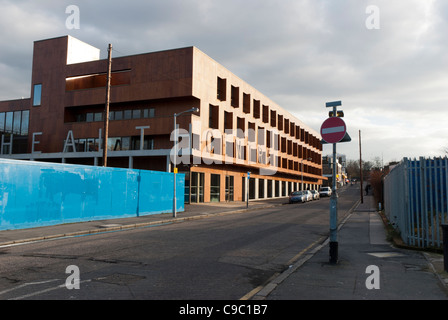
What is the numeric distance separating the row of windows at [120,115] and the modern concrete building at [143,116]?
0.34ft

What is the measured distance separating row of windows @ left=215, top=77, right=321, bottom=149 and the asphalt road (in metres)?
25.5

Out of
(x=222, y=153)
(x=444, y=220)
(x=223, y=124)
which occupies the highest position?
(x=223, y=124)

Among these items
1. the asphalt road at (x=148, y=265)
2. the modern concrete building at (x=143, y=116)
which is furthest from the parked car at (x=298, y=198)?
the asphalt road at (x=148, y=265)

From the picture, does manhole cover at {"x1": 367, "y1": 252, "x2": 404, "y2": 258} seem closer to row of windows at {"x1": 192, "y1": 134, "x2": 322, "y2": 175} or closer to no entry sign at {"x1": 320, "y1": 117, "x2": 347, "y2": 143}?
no entry sign at {"x1": 320, "y1": 117, "x2": 347, "y2": 143}

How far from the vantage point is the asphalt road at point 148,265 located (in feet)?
18.7

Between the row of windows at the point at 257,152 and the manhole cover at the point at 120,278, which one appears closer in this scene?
the manhole cover at the point at 120,278

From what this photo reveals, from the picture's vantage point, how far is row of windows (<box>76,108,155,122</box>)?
1401 inches

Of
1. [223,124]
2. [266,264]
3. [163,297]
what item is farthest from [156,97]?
[163,297]

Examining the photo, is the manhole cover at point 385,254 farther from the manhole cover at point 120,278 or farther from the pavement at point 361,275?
the manhole cover at point 120,278

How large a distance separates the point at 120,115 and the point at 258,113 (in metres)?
18.9

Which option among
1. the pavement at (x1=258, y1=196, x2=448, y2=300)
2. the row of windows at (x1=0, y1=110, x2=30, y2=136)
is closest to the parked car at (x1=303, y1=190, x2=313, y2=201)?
the row of windows at (x1=0, y1=110, x2=30, y2=136)
